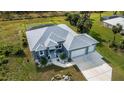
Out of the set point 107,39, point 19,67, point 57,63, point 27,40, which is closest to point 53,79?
point 57,63

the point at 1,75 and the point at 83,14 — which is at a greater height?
the point at 83,14

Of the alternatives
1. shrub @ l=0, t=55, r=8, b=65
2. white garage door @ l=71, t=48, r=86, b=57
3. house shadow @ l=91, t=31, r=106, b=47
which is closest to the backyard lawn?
house shadow @ l=91, t=31, r=106, b=47

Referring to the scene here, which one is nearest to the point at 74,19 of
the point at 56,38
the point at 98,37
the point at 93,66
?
the point at 98,37

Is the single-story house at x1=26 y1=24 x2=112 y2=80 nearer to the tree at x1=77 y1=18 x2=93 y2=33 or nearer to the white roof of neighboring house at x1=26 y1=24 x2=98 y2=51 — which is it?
the white roof of neighboring house at x1=26 y1=24 x2=98 y2=51

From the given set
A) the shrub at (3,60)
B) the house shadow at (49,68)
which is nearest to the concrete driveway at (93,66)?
the house shadow at (49,68)

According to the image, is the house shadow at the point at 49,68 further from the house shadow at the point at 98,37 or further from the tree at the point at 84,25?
the tree at the point at 84,25
